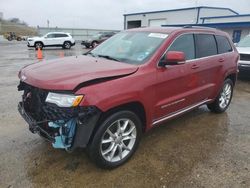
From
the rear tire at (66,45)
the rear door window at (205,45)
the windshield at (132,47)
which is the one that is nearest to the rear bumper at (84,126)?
the windshield at (132,47)

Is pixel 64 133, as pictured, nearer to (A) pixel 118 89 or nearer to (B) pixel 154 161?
(A) pixel 118 89

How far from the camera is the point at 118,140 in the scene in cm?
329

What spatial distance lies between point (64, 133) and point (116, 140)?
29.3 inches

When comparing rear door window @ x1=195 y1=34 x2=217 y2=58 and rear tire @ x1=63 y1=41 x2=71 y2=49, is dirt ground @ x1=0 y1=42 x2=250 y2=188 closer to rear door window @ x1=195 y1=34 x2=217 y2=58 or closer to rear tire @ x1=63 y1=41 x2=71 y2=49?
rear door window @ x1=195 y1=34 x2=217 y2=58

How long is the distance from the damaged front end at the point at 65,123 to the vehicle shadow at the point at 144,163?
530mm

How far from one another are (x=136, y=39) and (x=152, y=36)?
28 centimetres

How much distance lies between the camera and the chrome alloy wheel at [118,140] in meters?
3.17

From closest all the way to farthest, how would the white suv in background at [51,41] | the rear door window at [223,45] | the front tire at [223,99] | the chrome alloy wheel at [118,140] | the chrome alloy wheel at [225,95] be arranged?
the chrome alloy wheel at [118,140] → the rear door window at [223,45] → the front tire at [223,99] → the chrome alloy wheel at [225,95] → the white suv in background at [51,41]

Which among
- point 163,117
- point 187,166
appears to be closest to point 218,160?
point 187,166

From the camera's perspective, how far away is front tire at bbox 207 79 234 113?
5316 mm

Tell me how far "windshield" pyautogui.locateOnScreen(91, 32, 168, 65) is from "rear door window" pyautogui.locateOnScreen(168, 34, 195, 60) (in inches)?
9.0

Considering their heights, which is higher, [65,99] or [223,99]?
[65,99]

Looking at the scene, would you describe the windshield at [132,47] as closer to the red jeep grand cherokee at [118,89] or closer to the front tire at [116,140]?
the red jeep grand cherokee at [118,89]

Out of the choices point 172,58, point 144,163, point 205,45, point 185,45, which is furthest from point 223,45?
point 144,163
